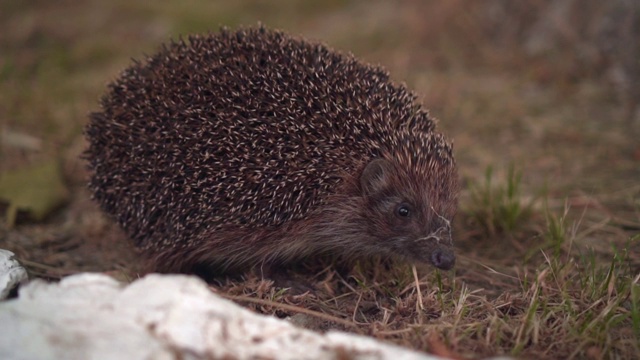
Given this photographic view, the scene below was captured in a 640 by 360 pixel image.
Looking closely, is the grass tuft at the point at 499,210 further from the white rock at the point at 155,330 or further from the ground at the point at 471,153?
the white rock at the point at 155,330

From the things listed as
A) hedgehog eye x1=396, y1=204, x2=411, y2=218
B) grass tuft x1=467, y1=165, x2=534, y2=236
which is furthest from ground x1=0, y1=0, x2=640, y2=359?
hedgehog eye x1=396, y1=204, x2=411, y2=218

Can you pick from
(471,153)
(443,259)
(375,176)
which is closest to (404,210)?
(375,176)

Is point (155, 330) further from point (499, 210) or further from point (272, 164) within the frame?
point (499, 210)

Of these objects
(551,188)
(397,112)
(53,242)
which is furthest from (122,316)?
(551,188)

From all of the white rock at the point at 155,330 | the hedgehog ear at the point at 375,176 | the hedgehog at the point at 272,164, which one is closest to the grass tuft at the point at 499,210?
the hedgehog at the point at 272,164

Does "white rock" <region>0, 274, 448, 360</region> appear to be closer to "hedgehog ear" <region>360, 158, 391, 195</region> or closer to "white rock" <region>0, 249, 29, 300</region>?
"white rock" <region>0, 249, 29, 300</region>

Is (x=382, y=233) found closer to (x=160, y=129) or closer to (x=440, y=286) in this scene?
(x=440, y=286)
